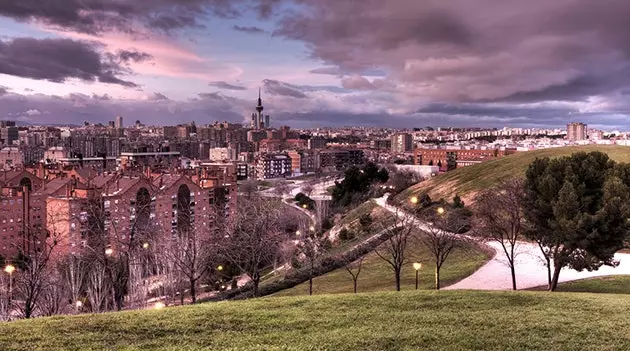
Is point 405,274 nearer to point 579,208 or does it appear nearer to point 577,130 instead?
point 579,208

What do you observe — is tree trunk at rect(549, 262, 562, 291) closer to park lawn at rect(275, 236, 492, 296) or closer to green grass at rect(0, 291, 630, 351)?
park lawn at rect(275, 236, 492, 296)

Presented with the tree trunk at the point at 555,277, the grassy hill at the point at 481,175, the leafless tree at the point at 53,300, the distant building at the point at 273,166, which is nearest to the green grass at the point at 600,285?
the tree trunk at the point at 555,277

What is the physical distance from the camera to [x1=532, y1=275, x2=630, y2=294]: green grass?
20.4 m

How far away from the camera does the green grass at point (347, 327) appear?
9.21m

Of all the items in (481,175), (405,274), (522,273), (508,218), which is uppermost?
(481,175)

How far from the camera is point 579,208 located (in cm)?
1944

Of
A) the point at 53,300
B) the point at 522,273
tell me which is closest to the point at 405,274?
the point at 522,273

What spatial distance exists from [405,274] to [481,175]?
32.4m

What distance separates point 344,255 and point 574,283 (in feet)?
49.5

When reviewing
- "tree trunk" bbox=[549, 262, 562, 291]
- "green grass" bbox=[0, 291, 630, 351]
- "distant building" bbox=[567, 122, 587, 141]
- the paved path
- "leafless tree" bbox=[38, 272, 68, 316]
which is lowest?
"leafless tree" bbox=[38, 272, 68, 316]

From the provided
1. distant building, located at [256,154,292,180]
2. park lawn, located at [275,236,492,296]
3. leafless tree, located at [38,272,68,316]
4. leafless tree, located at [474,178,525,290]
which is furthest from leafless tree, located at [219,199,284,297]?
distant building, located at [256,154,292,180]

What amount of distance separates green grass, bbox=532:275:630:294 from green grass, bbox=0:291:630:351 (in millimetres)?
7946

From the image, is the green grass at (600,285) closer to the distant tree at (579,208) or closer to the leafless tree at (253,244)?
the distant tree at (579,208)

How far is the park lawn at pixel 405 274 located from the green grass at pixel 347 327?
10.8 meters
